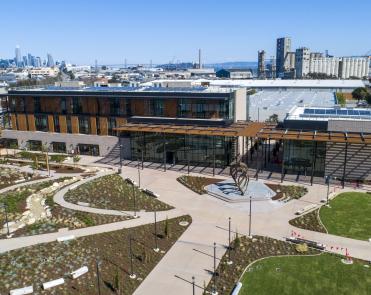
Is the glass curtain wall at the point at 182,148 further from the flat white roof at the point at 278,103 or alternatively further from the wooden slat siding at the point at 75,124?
the flat white roof at the point at 278,103

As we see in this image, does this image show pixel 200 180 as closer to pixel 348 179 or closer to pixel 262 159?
pixel 262 159

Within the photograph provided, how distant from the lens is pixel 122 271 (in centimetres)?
3431

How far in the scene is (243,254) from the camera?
3728 cm

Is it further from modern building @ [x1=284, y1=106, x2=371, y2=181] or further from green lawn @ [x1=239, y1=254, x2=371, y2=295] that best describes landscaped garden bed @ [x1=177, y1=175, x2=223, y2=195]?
green lawn @ [x1=239, y1=254, x2=371, y2=295]

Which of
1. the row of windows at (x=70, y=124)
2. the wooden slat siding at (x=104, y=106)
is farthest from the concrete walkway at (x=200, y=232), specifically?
the wooden slat siding at (x=104, y=106)

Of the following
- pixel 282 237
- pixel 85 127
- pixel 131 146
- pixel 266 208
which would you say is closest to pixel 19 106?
pixel 85 127

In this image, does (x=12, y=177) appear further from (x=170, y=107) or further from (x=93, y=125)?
(x=170, y=107)

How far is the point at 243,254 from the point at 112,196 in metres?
23.3

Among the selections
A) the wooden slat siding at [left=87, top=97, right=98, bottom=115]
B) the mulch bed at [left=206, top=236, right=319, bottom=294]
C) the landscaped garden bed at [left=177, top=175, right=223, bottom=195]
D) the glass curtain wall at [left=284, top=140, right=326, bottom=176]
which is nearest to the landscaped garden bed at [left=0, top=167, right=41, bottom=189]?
the wooden slat siding at [left=87, top=97, right=98, bottom=115]

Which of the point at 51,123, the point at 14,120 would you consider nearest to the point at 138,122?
the point at 51,123

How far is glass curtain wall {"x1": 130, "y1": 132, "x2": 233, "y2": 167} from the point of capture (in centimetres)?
6650

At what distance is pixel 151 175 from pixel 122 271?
30127 mm

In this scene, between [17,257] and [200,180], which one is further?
[200,180]

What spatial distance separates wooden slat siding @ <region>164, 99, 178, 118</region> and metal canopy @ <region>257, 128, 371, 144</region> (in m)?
17.9
